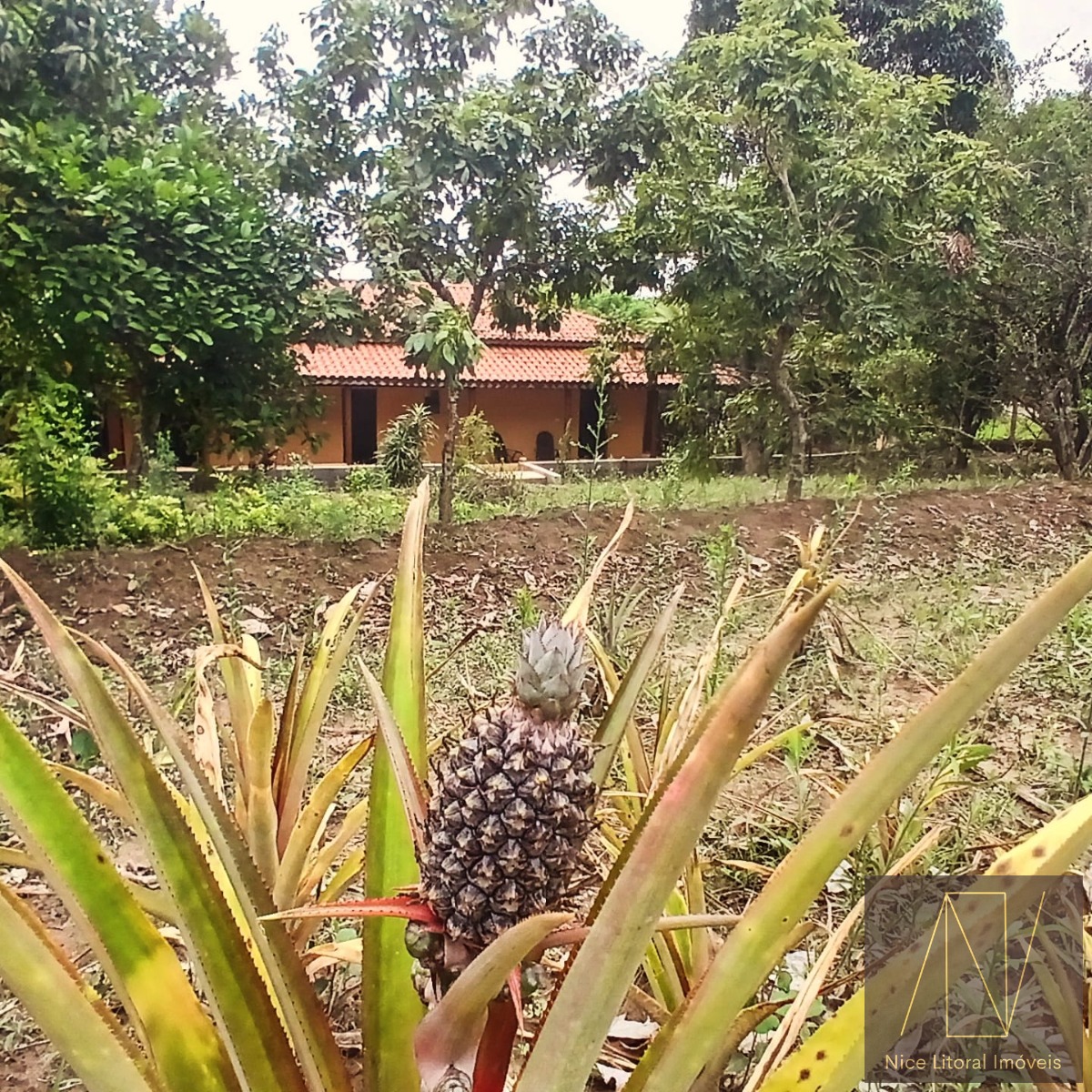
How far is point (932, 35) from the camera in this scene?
9461 millimetres

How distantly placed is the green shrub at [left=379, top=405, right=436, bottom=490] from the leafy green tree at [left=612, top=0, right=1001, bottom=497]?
1.76 m

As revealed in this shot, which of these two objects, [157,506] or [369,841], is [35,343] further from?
[369,841]

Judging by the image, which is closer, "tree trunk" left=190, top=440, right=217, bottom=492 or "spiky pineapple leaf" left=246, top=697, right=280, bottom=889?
"spiky pineapple leaf" left=246, top=697, right=280, bottom=889

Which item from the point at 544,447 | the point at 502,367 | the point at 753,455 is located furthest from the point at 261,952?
the point at 544,447

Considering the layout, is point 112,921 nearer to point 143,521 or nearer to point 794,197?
point 143,521

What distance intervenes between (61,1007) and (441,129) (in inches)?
158

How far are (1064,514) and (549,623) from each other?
18.2ft

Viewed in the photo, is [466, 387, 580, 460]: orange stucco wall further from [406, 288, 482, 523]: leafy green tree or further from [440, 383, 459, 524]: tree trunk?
[406, 288, 482, 523]: leafy green tree

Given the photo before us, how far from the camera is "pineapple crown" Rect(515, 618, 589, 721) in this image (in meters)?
0.58

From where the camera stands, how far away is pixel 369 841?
2.59 feet

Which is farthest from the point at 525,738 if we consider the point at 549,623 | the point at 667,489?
the point at 667,489

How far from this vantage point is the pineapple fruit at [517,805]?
0.57 metres

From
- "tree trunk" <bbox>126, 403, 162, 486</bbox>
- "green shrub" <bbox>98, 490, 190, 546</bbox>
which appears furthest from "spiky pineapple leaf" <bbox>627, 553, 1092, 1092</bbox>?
"tree trunk" <bbox>126, 403, 162, 486</bbox>

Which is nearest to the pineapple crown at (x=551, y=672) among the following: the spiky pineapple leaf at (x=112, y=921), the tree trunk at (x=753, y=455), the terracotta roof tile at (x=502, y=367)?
the spiky pineapple leaf at (x=112, y=921)
